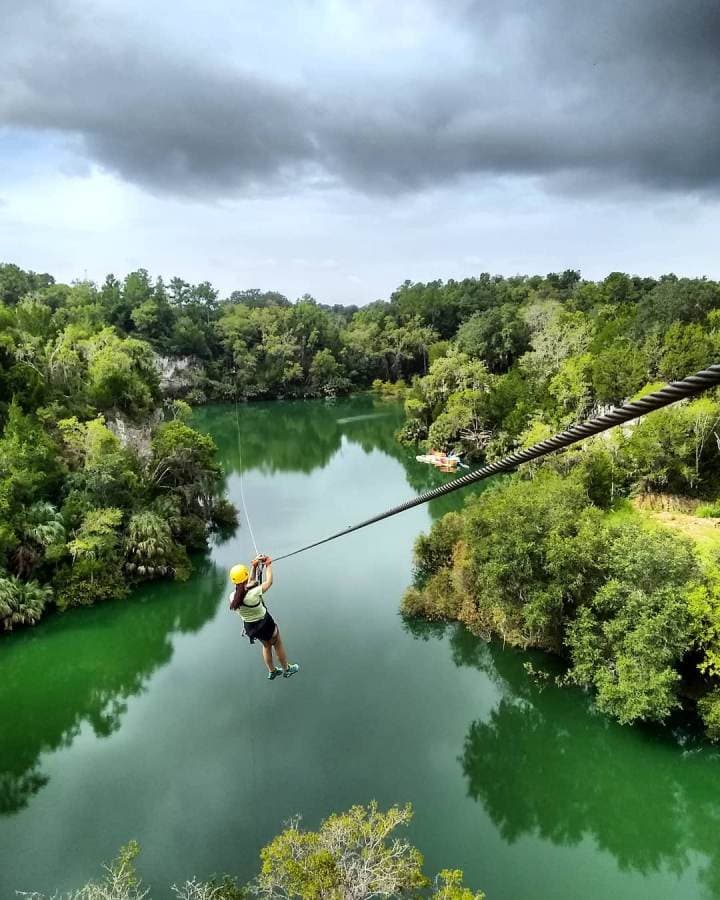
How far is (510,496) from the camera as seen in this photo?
1393cm

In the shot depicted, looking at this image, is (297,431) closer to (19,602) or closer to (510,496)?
(19,602)

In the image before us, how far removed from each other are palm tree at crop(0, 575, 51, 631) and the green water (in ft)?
1.44

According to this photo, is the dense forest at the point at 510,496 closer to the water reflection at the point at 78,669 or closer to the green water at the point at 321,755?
the water reflection at the point at 78,669

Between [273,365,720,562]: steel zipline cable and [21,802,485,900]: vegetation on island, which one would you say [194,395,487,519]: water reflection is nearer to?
[21,802,485,900]: vegetation on island

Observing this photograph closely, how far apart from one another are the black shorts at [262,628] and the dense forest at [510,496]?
6.31 m

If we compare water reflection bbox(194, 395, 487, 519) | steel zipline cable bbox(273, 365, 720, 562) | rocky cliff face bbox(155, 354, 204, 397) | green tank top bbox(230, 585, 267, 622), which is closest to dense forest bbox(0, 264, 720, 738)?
water reflection bbox(194, 395, 487, 519)

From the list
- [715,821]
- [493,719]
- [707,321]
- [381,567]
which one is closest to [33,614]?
[381,567]

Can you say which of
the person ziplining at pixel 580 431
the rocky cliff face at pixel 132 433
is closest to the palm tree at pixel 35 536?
the rocky cliff face at pixel 132 433

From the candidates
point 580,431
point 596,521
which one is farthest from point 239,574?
point 596,521

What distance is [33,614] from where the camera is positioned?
15.0 metres

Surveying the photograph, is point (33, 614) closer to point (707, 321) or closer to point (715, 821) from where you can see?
point (715, 821)

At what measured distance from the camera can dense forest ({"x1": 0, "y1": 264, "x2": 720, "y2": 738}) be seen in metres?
10.8

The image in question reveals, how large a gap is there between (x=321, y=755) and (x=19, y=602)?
8874 mm

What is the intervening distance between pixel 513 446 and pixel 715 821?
A: 65.5 feet
